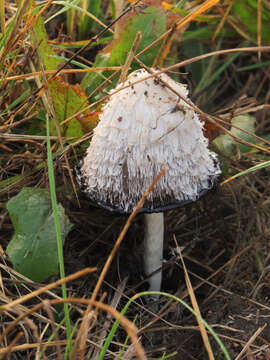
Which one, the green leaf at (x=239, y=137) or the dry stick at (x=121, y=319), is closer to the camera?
the dry stick at (x=121, y=319)

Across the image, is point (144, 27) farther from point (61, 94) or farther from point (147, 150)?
point (147, 150)

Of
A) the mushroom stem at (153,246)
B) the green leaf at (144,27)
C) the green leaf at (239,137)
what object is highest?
the green leaf at (144,27)

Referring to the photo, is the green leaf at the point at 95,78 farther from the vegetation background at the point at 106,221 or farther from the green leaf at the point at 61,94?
the green leaf at the point at 61,94

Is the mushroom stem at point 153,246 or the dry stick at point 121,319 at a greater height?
the dry stick at point 121,319

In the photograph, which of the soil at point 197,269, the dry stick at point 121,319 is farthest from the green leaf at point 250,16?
the dry stick at point 121,319

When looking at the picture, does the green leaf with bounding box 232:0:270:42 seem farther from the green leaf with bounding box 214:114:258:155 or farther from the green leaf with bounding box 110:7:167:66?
the green leaf with bounding box 110:7:167:66

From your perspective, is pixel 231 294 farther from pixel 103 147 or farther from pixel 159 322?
pixel 103 147
